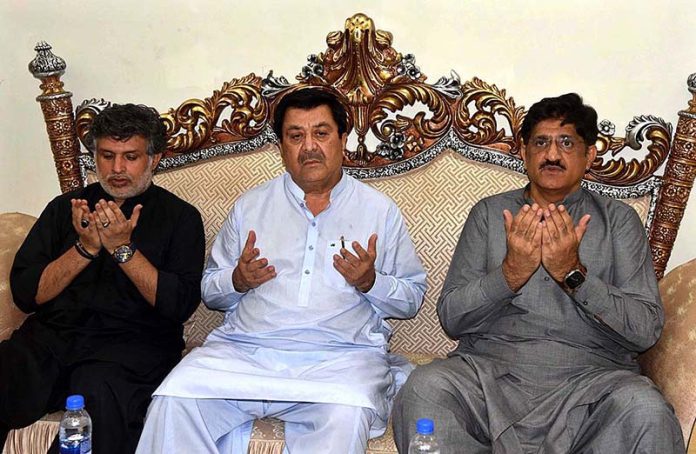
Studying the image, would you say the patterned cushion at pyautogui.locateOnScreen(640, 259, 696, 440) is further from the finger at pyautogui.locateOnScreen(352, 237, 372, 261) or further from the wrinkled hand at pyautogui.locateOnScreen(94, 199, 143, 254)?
the wrinkled hand at pyautogui.locateOnScreen(94, 199, 143, 254)

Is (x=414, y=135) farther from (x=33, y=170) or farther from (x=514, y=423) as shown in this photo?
(x=33, y=170)

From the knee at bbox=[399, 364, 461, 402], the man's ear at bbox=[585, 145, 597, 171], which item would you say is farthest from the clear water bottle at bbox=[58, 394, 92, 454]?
the man's ear at bbox=[585, 145, 597, 171]

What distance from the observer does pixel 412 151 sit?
3273 mm

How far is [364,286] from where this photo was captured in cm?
279

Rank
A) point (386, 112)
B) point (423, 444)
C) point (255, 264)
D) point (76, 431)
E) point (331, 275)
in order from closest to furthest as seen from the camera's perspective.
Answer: point (423, 444), point (76, 431), point (255, 264), point (331, 275), point (386, 112)

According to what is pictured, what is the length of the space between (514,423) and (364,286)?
0.61 metres

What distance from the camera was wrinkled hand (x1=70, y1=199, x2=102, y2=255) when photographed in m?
2.81

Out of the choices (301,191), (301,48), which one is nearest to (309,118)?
(301,191)

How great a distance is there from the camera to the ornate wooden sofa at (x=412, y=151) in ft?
10.4

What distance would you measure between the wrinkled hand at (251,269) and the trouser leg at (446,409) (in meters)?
0.56

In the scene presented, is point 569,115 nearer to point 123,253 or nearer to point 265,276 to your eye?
point 265,276

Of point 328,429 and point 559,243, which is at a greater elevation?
point 559,243

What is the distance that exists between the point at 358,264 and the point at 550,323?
60 cm

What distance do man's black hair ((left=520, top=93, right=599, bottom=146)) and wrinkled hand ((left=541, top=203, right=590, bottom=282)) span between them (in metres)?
0.34
